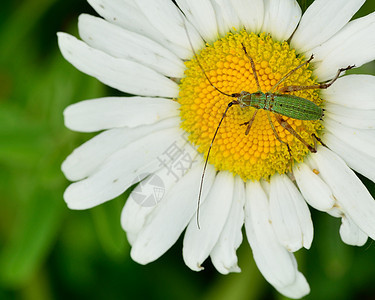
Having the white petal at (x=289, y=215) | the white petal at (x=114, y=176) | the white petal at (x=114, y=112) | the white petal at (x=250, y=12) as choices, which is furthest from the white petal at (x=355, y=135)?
the white petal at (x=114, y=176)

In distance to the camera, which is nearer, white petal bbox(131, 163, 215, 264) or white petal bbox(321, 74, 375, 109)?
white petal bbox(321, 74, 375, 109)

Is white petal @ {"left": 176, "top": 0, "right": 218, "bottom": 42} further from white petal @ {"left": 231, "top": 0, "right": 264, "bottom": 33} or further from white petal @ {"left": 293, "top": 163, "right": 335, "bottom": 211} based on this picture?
white petal @ {"left": 293, "top": 163, "right": 335, "bottom": 211}

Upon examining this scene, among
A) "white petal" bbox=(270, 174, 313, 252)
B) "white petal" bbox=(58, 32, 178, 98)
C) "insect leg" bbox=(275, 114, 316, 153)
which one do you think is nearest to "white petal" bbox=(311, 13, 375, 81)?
"insect leg" bbox=(275, 114, 316, 153)

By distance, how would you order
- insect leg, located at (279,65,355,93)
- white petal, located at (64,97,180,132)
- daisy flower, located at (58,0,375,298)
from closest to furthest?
insect leg, located at (279,65,355,93), daisy flower, located at (58,0,375,298), white petal, located at (64,97,180,132)

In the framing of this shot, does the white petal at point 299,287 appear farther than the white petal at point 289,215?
Yes

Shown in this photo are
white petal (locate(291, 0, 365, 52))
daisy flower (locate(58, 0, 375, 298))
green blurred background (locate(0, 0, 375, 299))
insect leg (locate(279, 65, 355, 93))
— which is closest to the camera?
white petal (locate(291, 0, 365, 52))

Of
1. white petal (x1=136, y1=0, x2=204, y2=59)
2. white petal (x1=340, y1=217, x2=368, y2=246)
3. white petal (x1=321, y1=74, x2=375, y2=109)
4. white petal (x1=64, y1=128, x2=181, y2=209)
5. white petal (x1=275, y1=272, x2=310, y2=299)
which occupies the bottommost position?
white petal (x1=275, y1=272, x2=310, y2=299)

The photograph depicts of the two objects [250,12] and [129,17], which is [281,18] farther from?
[129,17]

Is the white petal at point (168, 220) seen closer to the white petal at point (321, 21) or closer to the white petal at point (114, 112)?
the white petal at point (114, 112)

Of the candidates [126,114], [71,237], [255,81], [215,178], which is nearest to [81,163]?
[126,114]
